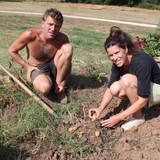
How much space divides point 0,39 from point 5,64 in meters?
2.43

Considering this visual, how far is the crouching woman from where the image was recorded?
215 centimetres

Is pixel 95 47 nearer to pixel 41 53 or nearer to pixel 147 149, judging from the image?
pixel 41 53

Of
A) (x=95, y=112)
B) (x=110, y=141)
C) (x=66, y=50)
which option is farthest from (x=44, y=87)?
(x=110, y=141)

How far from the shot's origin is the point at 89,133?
230cm

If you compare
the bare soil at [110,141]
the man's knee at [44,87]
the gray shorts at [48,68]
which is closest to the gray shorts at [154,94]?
the bare soil at [110,141]

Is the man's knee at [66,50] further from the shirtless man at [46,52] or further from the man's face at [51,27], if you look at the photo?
the man's face at [51,27]

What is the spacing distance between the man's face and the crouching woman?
85 centimetres

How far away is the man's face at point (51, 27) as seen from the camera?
9.05ft

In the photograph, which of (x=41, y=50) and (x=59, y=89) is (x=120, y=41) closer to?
(x=59, y=89)

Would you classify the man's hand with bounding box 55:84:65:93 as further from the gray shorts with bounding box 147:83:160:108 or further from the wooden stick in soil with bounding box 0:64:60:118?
the gray shorts with bounding box 147:83:160:108

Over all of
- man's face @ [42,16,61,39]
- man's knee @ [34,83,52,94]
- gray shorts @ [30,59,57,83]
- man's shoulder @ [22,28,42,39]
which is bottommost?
man's knee @ [34,83,52,94]

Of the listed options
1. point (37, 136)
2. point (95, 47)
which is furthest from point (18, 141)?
point (95, 47)

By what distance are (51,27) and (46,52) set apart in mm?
419

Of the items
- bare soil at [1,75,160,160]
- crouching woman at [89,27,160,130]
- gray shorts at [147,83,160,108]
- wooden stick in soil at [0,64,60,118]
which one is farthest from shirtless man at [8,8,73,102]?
gray shorts at [147,83,160,108]
